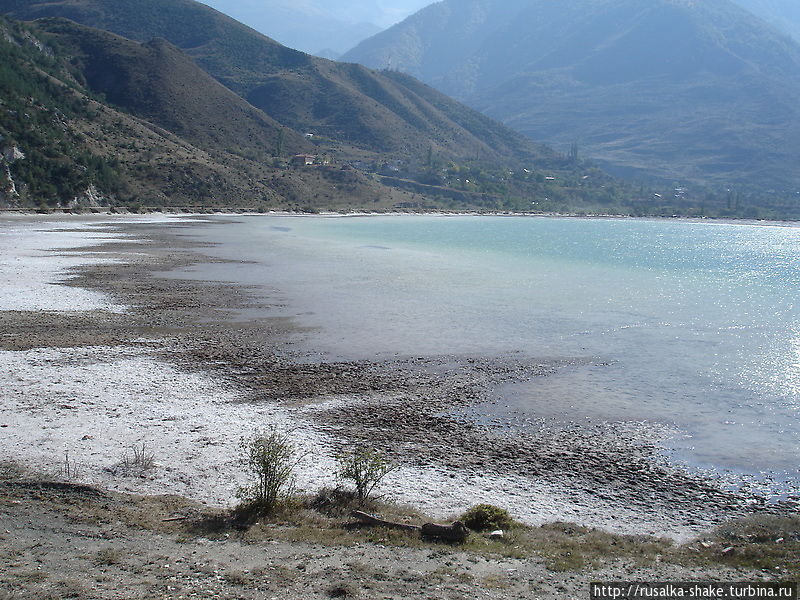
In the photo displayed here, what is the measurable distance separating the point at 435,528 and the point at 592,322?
1699cm

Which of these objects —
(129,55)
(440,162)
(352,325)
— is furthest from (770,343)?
(440,162)

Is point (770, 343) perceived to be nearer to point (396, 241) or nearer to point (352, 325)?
point (352, 325)

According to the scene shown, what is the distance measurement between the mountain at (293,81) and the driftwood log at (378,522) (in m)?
133

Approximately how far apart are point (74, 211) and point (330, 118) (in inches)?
3465

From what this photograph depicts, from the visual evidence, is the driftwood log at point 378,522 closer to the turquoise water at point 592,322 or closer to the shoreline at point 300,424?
the shoreline at point 300,424

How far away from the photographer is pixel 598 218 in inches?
5310

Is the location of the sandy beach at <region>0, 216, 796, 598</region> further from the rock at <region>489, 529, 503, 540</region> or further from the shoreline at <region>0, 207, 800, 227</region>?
the shoreline at <region>0, 207, 800, 227</region>

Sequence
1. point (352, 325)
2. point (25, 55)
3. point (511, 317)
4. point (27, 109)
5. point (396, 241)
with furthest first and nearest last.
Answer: point (25, 55)
point (27, 109)
point (396, 241)
point (511, 317)
point (352, 325)

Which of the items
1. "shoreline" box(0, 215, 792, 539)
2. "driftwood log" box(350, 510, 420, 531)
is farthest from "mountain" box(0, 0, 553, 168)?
"driftwood log" box(350, 510, 420, 531)

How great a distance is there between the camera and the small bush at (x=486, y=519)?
8.09 metres

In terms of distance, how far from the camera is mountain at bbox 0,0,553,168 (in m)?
144

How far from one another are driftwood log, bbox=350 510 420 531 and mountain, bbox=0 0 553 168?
435ft

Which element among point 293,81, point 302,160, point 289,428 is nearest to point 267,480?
point 289,428

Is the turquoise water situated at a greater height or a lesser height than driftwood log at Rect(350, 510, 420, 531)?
greater
